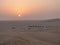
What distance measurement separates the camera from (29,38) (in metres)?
1.03

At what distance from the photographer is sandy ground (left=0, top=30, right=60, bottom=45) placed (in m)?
1.00

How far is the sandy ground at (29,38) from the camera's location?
1.00 metres

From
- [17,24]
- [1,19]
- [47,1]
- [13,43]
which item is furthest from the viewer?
[47,1]

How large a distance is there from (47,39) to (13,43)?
31 centimetres

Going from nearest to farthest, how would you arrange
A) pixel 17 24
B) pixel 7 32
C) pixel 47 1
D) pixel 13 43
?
pixel 13 43
pixel 7 32
pixel 17 24
pixel 47 1

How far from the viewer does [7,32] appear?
1.10m

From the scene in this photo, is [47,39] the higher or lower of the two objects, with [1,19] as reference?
lower

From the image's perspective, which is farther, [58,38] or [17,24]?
[17,24]

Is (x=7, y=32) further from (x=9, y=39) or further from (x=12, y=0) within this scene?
(x=12, y=0)

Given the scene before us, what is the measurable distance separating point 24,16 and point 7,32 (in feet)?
1.63

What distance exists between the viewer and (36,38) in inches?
40.8

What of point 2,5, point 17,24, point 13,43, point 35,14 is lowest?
point 13,43

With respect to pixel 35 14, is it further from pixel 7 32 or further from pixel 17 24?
pixel 7 32

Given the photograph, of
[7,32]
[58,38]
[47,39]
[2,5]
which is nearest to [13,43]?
[7,32]
